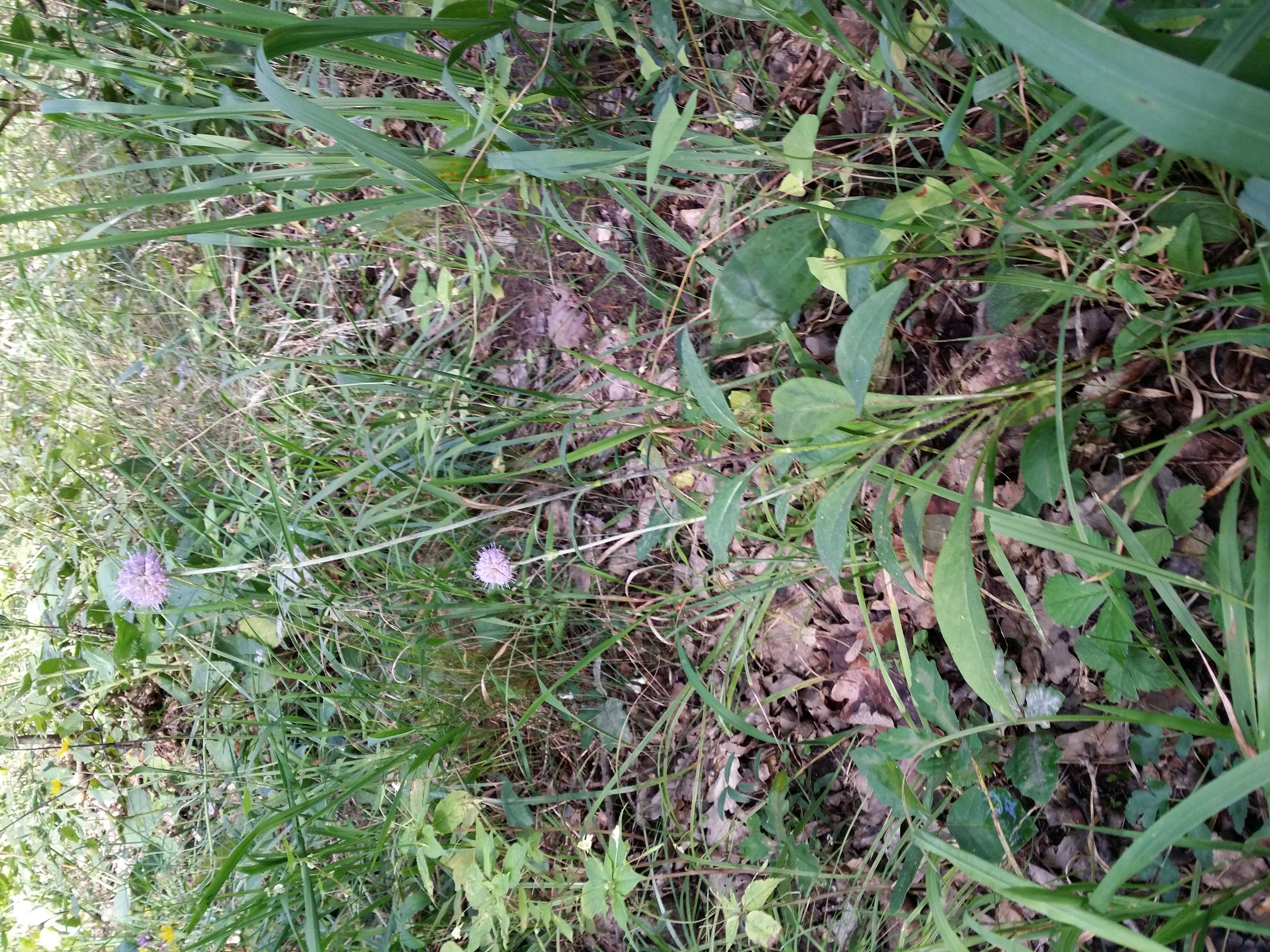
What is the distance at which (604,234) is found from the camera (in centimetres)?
157

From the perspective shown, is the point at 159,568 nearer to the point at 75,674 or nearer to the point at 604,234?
the point at 75,674

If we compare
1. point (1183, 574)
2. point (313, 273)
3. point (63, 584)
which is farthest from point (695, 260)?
point (63, 584)

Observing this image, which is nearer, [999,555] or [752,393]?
[999,555]

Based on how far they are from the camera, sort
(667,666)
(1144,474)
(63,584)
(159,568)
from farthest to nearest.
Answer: (63,584), (159,568), (667,666), (1144,474)

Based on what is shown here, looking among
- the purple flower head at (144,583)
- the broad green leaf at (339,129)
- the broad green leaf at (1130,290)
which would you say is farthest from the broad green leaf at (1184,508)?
the purple flower head at (144,583)

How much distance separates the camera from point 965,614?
948 mm

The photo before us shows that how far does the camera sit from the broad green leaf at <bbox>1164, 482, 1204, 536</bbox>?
0.97 metres

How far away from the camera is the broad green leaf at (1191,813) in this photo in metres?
0.70

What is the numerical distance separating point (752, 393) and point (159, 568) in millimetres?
1405

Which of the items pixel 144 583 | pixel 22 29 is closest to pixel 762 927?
pixel 144 583

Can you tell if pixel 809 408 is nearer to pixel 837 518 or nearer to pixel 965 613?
pixel 837 518

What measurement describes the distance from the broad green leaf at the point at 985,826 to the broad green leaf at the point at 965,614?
23cm

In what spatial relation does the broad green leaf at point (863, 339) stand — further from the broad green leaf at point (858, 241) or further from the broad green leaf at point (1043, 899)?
the broad green leaf at point (1043, 899)

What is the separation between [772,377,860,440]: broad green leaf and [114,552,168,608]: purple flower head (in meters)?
1.47
